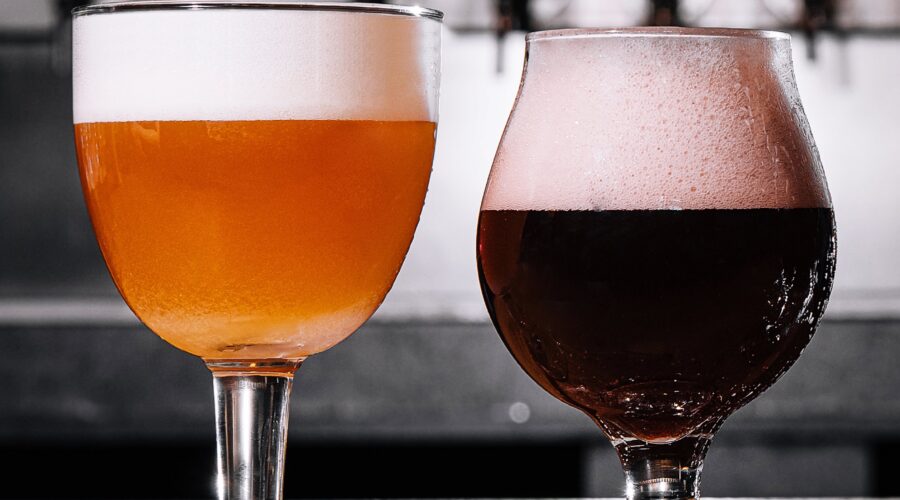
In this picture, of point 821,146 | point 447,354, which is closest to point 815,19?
point 821,146

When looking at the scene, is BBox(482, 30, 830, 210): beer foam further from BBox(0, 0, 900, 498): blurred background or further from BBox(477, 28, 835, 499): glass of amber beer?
BBox(0, 0, 900, 498): blurred background

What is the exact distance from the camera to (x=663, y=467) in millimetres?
400

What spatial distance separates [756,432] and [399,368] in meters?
0.51

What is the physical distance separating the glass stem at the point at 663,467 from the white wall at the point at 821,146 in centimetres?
176

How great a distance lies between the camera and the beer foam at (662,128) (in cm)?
40

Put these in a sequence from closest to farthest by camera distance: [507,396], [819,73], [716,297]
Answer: [716,297] → [507,396] → [819,73]

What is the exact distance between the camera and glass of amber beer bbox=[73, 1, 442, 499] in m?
0.42

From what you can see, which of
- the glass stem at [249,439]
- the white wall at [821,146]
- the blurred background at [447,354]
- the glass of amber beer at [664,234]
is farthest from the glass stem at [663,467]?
the white wall at [821,146]

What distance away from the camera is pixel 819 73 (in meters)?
2.18

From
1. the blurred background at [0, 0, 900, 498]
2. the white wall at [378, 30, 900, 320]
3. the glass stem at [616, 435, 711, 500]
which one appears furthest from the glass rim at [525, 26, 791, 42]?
the white wall at [378, 30, 900, 320]

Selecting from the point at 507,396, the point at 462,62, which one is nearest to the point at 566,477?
the point at 507,396

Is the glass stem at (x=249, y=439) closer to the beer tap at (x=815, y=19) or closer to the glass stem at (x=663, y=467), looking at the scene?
the glass stem at (x=663, y=467)

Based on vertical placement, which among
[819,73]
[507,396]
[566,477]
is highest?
[819,73]

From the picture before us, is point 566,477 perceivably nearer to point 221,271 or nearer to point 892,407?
point 892,407
